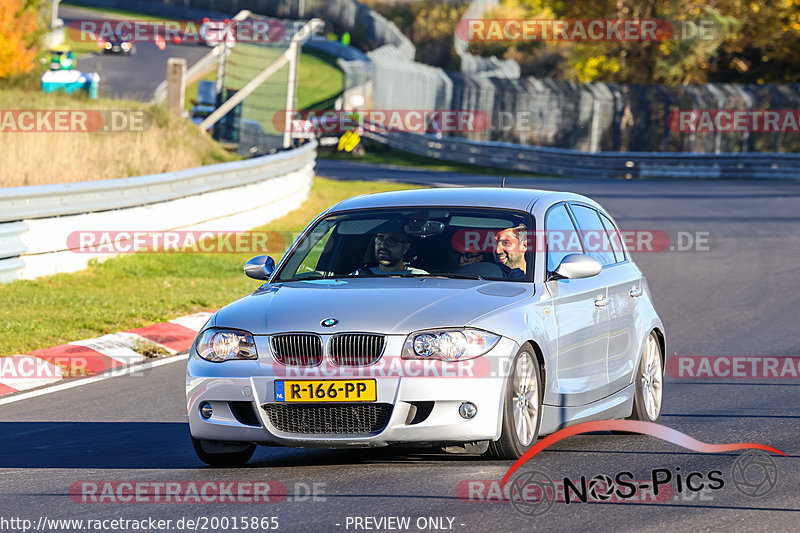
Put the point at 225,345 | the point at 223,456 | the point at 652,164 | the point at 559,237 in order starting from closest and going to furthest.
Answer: the point at 225,345, the point at 223,456, the point at 559,237, the point at 652,164

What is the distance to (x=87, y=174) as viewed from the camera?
19688mm

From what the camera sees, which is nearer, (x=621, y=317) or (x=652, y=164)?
(x=621, y=317)

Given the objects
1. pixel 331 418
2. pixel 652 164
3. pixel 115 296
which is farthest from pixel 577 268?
pixel 652 164

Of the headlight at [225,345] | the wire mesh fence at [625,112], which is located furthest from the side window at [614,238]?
the wire mesh fence at [625,112]

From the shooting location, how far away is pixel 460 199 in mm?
8305

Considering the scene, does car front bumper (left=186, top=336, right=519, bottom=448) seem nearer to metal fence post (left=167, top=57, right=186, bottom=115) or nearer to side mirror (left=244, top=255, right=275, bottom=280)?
side mirror (left=244, top=255, right=275, bottom=280)

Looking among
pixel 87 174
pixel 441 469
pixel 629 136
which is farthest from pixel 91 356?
pixel 629 136

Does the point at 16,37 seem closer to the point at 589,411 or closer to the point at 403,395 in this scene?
the point at 589,411

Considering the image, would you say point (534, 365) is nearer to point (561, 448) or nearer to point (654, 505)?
point (561, 448)

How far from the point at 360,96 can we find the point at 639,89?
10362 mm

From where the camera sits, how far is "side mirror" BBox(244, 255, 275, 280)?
8.30m

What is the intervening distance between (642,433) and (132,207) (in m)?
10.0

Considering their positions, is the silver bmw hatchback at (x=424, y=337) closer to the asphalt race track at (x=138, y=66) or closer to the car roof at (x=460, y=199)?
the car roof at (x=460, y=199)

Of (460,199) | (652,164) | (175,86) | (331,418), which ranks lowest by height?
(652,164)
